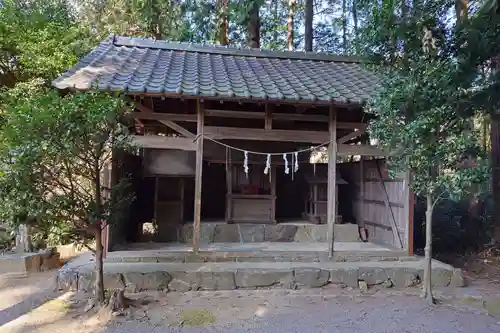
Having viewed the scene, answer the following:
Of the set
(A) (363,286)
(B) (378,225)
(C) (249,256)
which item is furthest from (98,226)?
(B) (378,225)

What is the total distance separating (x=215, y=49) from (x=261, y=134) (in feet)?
10.7

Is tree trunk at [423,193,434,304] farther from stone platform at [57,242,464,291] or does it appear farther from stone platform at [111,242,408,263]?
stone platform at [111,242,408,263]

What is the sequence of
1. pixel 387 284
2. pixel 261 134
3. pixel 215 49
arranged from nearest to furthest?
pixel 387 284
pixel 261 134
pixel 215 49

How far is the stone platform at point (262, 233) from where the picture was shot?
790 cm

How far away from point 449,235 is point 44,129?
9291mm

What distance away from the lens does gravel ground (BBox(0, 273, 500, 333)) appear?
14.0 feet

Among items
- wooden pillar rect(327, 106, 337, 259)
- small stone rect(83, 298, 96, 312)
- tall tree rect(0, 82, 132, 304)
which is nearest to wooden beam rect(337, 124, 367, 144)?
wooden pillar rect(327, 106, 337, 259)

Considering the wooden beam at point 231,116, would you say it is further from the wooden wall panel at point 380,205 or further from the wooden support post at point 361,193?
the wooden support post at point 361,193

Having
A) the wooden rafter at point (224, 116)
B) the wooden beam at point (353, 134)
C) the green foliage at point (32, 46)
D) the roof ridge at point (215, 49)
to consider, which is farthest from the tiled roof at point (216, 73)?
the green foliage at point (32, 46)

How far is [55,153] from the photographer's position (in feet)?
13.1

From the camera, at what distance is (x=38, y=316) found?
4531 millimetres

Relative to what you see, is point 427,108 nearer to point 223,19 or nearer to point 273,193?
point 273,193

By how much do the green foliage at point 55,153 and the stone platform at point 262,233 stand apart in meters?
3.53

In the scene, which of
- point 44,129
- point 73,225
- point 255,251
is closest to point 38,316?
point 73,225
